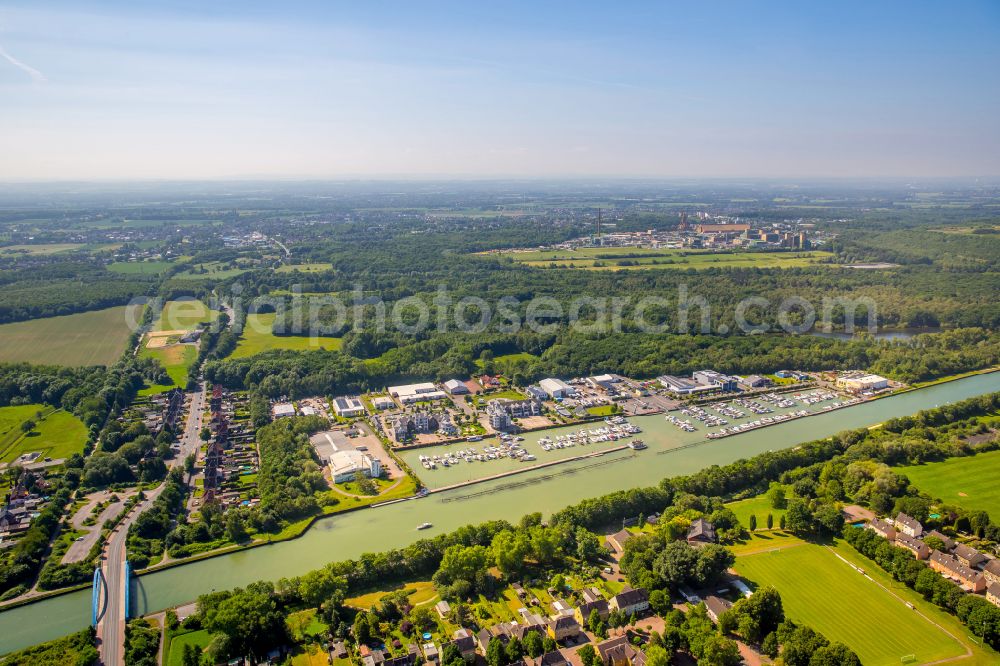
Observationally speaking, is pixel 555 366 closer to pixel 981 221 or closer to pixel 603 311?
pixel 603 311

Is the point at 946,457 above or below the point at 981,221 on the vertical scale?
below

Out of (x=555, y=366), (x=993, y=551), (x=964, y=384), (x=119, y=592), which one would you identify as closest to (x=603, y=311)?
(x=555, y=366)

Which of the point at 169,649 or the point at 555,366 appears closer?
the point at 169,649

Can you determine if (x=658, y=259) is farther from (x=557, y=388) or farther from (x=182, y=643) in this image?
(x=182, y=643)

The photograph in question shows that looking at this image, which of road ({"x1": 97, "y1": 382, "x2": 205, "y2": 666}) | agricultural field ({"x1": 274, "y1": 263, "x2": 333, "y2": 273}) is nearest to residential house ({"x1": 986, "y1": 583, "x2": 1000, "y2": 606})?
road ({"x1": 97, "y1": 382, "x2": 205, "y2": 666})

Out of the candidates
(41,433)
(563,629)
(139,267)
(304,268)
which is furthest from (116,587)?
(139,267)
